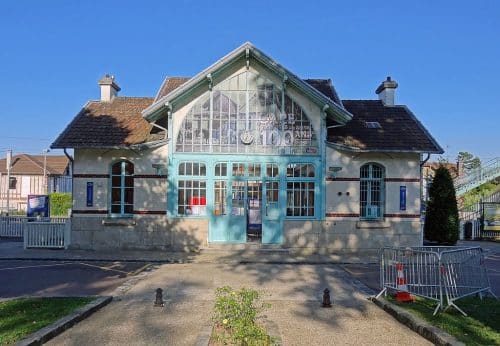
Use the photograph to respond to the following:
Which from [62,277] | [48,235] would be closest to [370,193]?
[62,277]

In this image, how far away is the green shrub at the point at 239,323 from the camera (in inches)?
229

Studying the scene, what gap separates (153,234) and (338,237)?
7.11m

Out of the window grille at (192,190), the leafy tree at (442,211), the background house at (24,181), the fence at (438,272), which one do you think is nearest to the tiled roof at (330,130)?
the window grille at (192,190)

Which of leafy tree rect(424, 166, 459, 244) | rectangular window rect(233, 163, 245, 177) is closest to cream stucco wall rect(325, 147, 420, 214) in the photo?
rectangular window rect(233, 163, 245, 177)

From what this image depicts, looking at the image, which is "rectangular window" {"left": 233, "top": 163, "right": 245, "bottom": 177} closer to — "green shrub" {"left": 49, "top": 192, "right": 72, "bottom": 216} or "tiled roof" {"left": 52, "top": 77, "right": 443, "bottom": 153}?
"tiled roof" {"left": 52, "top": 77, "right": 443, "bottom": 153}

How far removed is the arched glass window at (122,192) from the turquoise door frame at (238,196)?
5.39ft

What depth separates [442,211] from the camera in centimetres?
2262

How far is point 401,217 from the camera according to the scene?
1969cm

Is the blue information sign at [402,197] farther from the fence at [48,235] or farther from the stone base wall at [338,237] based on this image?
the fence at [48,235]

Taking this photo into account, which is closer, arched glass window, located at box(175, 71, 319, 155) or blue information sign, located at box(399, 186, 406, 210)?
arched glass window, located at box(175, 71, 319, 155)

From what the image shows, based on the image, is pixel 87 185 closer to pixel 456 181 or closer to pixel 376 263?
pixel 376 263

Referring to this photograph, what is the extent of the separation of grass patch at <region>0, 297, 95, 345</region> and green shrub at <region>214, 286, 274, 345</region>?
3.01 meters

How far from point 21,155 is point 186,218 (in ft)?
173

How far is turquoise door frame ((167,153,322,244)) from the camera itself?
758 inches
